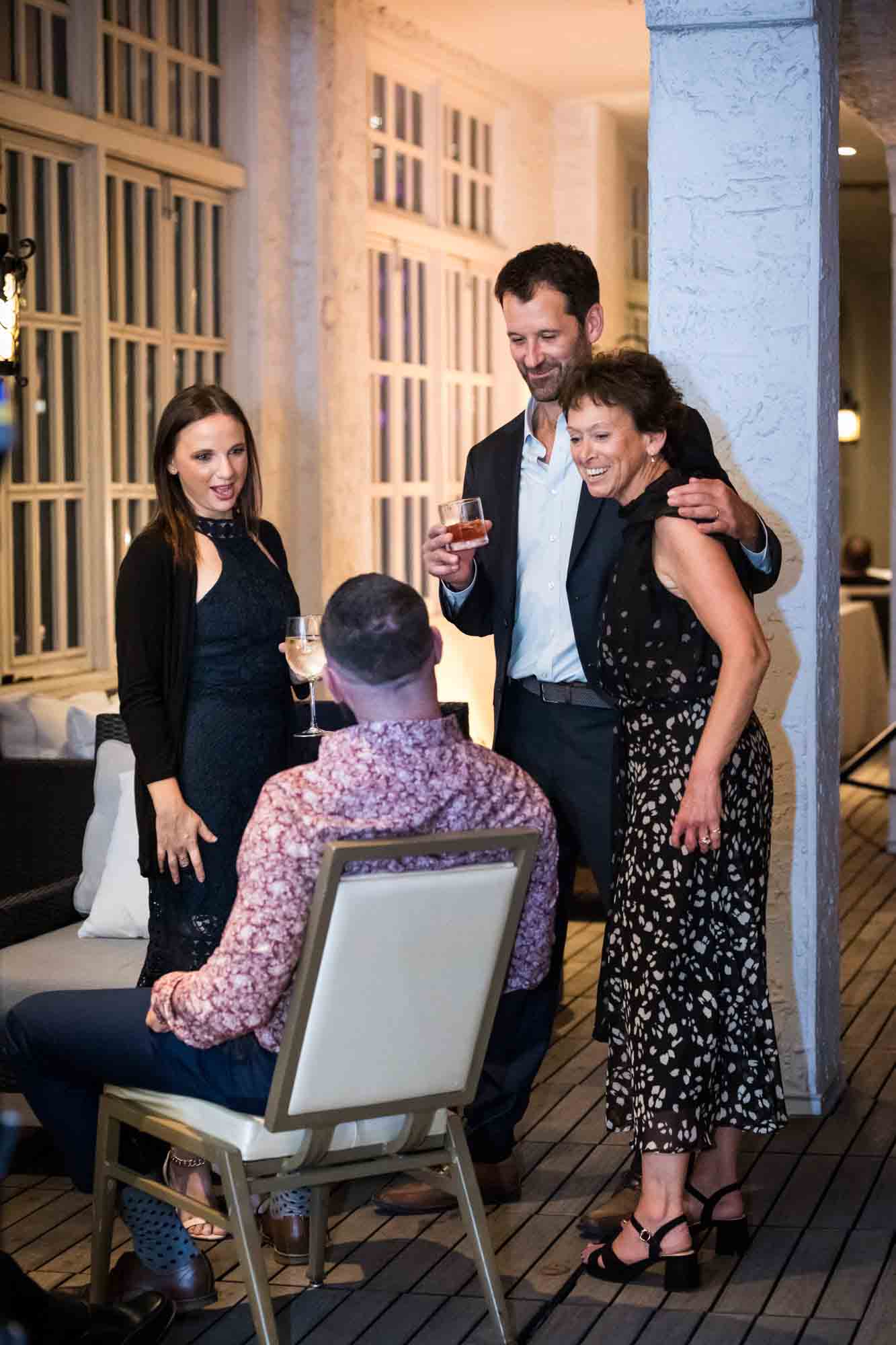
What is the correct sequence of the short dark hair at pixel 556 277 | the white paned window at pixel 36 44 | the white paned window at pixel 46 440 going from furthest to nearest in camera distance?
the white paned window at pixel 46 440, the white paned window at pixel 36 44, the short dark hair at pixel 556 277

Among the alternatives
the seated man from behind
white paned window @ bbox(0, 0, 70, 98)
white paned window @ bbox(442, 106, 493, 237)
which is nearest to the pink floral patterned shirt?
the seated man from behind

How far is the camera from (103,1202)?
10.1ft


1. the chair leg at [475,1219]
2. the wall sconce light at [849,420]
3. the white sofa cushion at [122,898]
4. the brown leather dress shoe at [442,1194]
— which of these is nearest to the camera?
the chair leg at [475,1219]

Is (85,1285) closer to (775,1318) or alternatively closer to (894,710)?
(775,1318)

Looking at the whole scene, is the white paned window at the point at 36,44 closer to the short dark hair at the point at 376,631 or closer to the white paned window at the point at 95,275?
the white paned window at the point at 95,275

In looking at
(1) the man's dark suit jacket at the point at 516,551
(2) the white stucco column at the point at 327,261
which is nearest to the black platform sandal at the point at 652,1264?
(1) the man's dark suit jacket at the point at 516,551

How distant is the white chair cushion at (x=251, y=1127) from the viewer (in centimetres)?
279

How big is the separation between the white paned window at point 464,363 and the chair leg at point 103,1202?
7160 mm

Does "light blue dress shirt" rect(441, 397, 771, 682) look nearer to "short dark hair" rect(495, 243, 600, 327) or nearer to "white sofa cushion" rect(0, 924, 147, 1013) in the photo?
"short dark hair" rect(495, 243, 600, 327)

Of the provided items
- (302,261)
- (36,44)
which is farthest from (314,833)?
(302,261)

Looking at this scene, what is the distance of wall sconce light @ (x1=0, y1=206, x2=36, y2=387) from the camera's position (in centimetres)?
580

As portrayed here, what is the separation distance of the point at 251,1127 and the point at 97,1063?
1.20ft

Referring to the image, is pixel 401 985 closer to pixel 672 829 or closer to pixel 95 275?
pixel 672 829

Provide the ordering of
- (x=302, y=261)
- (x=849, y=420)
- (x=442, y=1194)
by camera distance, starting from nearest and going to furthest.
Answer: (x=442, y=1194), (x=302, y=261), (x=849, y=420)
